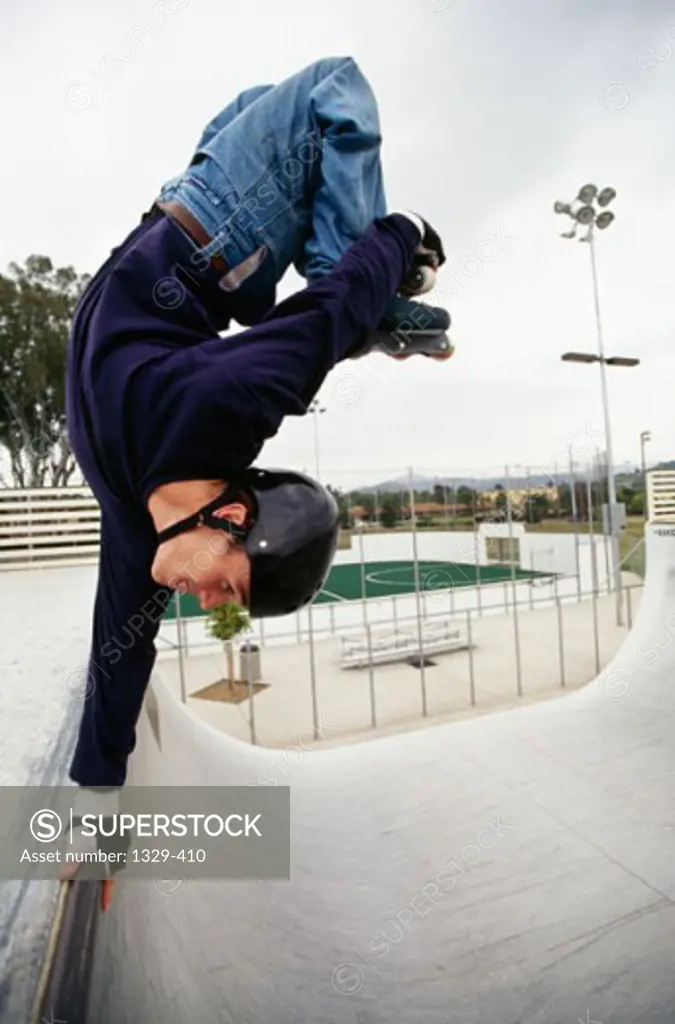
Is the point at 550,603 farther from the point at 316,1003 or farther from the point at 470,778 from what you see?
the point at 316,1003

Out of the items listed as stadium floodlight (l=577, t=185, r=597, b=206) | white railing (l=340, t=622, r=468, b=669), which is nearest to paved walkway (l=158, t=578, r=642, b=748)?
white railing (l=340, t=622, r=468, b=669)

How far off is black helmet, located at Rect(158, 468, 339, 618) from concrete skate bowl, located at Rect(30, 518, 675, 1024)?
1.78 ft

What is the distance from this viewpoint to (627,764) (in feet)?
13.1

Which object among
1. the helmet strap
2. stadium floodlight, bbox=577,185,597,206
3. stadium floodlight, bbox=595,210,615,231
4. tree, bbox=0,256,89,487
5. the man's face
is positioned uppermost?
stadium floodlight, bbox=577,185,597,206

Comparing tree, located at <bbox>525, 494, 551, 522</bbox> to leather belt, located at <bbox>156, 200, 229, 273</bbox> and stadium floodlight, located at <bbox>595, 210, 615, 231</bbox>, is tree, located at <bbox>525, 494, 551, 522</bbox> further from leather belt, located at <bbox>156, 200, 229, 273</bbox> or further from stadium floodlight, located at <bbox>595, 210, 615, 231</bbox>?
leather belt, located at <bbox>156, 200, 229, 273</bbox>

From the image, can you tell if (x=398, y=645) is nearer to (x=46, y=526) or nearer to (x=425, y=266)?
(x=46, y=526)

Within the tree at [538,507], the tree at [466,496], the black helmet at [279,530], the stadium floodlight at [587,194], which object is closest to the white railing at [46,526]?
the tree at [466,496]

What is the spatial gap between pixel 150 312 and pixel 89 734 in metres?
0.99

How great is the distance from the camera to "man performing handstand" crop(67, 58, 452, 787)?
0.71m

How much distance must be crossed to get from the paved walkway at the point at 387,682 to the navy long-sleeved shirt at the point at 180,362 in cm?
664

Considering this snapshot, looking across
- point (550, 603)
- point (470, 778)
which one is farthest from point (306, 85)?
point (550, 603)

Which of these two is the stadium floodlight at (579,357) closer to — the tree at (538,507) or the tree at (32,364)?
the tree at (538,507)

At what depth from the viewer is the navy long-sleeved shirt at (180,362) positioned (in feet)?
2.27

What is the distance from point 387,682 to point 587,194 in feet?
33.3
